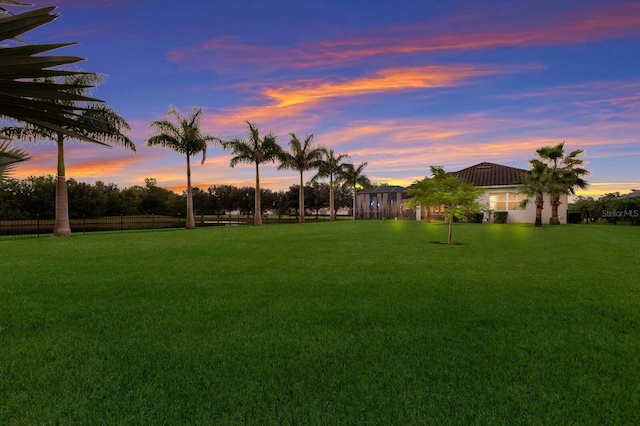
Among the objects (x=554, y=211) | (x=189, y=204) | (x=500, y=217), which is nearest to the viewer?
(x=189, y=204)

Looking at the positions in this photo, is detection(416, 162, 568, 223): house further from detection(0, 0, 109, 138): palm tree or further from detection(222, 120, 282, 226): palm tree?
detection(0, 0, 109, 138): palm tree

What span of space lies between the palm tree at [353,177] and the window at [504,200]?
19.7 m

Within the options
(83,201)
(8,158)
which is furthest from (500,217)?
(83,201)

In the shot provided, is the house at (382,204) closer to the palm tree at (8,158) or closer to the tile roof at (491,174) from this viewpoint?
the tile roof at (491,174)

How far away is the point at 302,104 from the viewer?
67.7 ft

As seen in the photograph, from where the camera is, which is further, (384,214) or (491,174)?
(384,214)

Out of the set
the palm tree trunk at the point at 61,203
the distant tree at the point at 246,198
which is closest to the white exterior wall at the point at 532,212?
the palm tree trunk at the point at 61,203

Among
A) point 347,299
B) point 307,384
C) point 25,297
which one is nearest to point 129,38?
point 25,297

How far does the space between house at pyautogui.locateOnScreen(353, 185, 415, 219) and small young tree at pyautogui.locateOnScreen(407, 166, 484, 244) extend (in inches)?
1141

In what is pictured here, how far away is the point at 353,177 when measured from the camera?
Answer: 5116 centimetres

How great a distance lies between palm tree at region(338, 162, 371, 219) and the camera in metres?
48.6

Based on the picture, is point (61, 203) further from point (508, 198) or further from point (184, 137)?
point (508, 198)

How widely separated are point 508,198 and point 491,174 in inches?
163

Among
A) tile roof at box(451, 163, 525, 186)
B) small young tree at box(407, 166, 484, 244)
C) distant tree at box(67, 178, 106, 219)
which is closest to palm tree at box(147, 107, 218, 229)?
small young tree at box(407, 166, 484, 244)
